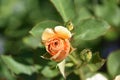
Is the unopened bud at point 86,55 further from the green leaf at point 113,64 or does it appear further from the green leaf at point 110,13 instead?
the green leaf at point 110,13

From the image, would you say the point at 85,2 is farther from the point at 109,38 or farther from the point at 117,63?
the point at 117,63

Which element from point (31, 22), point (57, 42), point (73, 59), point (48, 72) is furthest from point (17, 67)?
point (31, 22)

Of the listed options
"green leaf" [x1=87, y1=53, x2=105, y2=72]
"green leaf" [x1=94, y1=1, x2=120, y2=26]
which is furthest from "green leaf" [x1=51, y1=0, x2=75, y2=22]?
"green leaf" [x1=94, y1=1, x2=120, y2=26]

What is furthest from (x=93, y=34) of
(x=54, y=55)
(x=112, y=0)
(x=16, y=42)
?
(x=16, y=42)

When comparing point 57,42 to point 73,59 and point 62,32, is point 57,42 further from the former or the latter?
point 73,59

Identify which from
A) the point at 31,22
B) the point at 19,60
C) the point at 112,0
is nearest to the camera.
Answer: the point at 19,60

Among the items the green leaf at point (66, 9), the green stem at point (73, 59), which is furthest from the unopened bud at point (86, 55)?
the green leaf at point (66, 9)

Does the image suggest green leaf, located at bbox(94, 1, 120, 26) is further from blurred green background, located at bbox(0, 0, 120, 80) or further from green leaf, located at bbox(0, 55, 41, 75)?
green leaf, located at bbox(0, 55, 41, 75)
